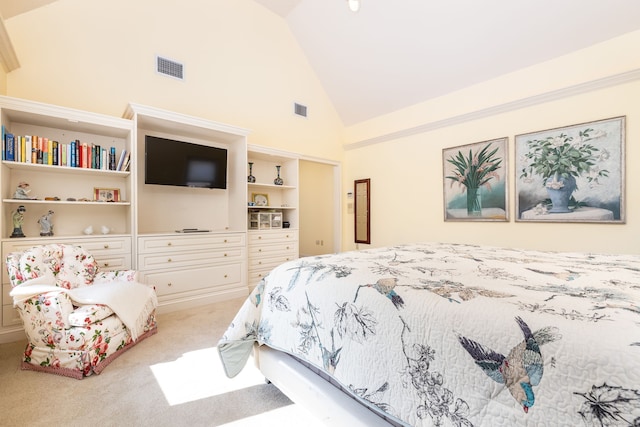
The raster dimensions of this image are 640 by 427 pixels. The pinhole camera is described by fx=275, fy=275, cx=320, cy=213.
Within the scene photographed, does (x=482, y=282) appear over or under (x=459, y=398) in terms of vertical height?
over

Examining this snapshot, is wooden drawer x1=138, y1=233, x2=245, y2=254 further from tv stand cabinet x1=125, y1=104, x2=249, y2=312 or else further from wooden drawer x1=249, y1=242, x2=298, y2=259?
wooden drawer x1=249, y1=242, x2=298, y2=259

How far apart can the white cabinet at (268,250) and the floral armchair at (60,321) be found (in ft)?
5.65

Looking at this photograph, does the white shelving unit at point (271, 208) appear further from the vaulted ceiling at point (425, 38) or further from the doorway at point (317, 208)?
the vaulted ceiling at point (425, 38)

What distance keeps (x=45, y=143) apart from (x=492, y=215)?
478cm

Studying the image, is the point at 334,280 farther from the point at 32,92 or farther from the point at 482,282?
the point at 32,92

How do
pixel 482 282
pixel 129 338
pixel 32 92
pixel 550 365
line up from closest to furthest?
pixel 550 365 → pixel 482 282 → pixel 129 338 → pixel 32 92

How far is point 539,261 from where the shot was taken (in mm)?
1593

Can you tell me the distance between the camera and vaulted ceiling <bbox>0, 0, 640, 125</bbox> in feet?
Answer: 8.96

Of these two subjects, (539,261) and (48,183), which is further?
(48,183)

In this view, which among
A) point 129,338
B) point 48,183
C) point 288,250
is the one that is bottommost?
point 129,338

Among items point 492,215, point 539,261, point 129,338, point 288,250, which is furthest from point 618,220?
point 129,338

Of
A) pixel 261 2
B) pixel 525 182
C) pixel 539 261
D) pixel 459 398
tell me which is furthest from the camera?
pixel 261 2

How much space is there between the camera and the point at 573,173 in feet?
9.57

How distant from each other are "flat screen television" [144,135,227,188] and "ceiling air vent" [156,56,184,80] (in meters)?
0.93
